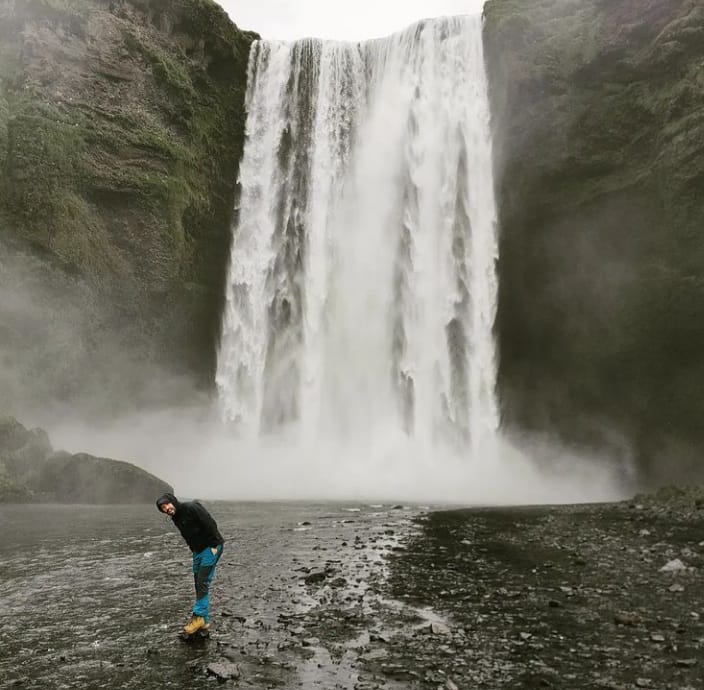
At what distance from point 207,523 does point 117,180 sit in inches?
1141

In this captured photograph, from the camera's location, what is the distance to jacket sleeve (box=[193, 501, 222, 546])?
743 cm

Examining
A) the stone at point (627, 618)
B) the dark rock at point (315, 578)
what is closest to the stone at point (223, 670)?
the dark rock at point (315, 578)

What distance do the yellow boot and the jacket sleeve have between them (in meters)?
0.79

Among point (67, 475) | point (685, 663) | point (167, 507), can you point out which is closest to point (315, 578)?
point (167, 507)

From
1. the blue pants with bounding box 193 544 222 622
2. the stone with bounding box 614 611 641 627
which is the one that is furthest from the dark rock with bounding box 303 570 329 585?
the stone with bounding box 614 611 641 627

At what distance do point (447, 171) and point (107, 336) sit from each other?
1900 cm

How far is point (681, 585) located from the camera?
28.9ft

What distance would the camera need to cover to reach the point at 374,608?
8.23m

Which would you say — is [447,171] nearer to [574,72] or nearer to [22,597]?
[574,72]

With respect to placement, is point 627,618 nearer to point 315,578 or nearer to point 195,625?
point 315,578

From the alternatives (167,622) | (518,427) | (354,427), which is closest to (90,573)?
(167,622)

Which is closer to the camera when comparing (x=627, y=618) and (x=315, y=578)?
(x=627, y=618)

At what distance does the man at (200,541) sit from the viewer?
7.26 meters

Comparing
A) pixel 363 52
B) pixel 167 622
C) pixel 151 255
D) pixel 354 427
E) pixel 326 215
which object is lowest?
pixel 167 622
